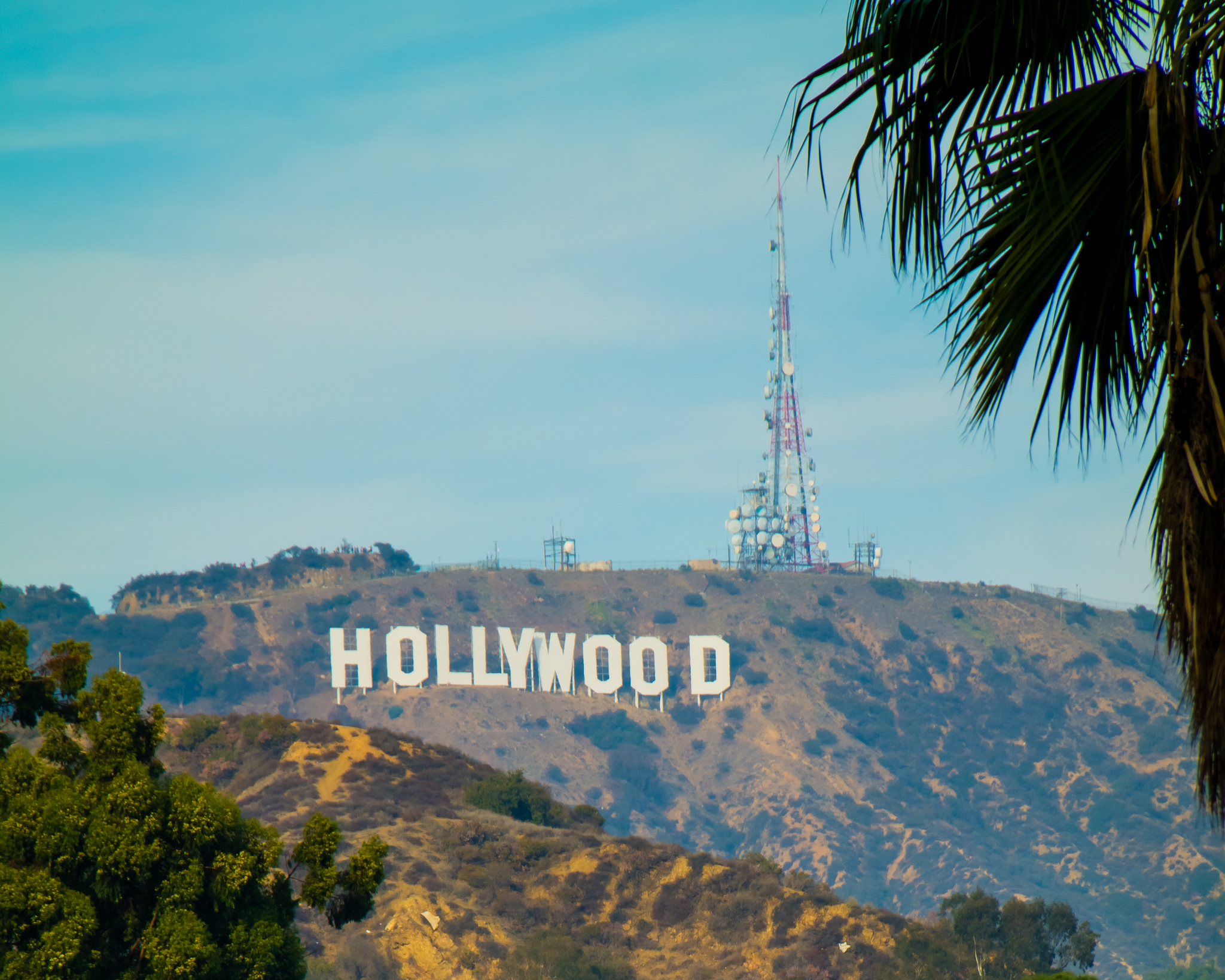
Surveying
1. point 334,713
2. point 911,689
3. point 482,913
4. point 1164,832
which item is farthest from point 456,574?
point 482,913

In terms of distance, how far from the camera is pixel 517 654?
149375mm

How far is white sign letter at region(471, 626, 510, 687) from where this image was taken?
485 feet

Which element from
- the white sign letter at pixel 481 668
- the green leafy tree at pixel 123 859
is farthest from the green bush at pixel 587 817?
the green leafy tree at pixel 123 859

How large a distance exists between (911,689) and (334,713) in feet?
242

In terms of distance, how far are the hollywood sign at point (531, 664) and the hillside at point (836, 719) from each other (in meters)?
5.72

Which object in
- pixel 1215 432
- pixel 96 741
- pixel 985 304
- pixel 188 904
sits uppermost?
pixel 985 304

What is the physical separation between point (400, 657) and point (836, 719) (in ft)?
185

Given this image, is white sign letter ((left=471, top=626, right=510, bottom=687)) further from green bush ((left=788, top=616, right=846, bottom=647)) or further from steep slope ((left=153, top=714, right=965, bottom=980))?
steep slope ((left=153, top=714, right=965, bottom=980))

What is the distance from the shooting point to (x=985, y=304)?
5281 mm

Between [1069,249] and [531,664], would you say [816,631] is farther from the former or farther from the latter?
[1069,249]

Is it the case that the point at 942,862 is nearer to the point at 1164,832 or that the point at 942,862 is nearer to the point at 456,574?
the point at 1164,832

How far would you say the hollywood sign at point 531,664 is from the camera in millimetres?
147000

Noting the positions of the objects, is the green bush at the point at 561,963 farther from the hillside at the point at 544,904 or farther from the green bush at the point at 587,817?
the green bush at the point at 587,817

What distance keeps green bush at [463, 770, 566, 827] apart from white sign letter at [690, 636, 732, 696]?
73448mm
